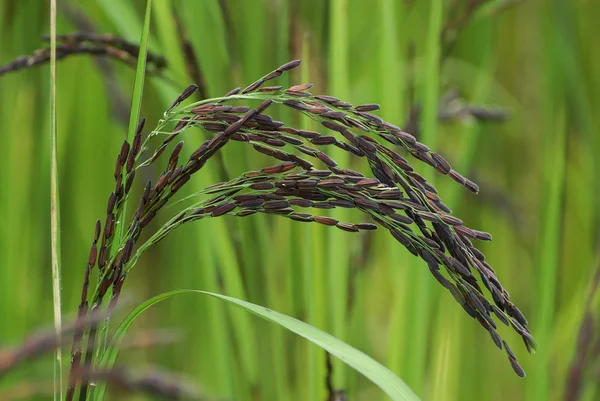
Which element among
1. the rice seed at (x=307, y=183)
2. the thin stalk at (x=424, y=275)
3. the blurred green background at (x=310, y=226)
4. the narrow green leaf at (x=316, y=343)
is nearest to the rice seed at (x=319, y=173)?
the rice seed at (x=307, y=183)

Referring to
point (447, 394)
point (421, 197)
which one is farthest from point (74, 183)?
point (421, 197)

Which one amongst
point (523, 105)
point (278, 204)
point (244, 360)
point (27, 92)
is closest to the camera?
point (278, 204)

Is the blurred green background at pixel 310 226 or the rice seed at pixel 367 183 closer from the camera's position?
the rice seed at pixel 367 183

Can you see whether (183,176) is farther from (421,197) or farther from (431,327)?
(431,327)

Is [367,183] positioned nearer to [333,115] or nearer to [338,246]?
[333,115]

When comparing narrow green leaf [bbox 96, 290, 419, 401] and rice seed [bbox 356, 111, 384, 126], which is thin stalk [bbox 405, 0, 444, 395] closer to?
narrow green leaf [bbox 96, 290, 419, 401]

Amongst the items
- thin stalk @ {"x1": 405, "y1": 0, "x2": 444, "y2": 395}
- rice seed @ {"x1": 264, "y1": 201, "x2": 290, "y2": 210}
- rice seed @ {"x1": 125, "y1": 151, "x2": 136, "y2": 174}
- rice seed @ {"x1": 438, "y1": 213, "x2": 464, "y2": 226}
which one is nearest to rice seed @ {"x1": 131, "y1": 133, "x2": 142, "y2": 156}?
rice seed @ {"x1": 125, "y1": 151, "x2": 136, "y2": 174}

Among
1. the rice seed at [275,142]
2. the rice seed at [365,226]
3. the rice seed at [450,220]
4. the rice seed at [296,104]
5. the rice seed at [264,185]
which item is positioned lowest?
the rice seed at [365,226]

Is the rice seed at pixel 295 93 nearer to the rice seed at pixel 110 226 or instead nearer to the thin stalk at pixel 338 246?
the rice seed at pixel 110 226
